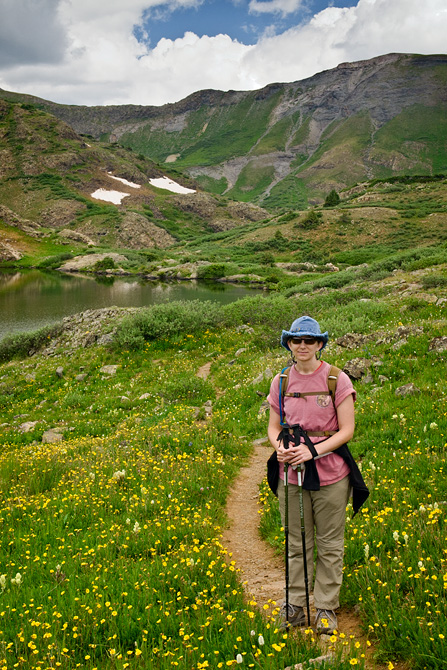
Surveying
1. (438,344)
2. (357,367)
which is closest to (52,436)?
(357,367)

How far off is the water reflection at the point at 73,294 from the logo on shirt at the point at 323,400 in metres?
29.9

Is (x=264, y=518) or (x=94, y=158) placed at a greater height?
(x=94, y=158)

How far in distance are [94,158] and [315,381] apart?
172 meters

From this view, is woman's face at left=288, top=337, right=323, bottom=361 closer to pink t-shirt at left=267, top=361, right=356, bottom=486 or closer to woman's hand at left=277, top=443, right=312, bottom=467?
pink t-shirt at left=267, top=361, right=356, bottom=486

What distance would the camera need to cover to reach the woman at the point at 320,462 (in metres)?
3.65

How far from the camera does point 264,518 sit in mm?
6070

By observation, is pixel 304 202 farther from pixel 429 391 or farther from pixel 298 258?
pixel 429 391

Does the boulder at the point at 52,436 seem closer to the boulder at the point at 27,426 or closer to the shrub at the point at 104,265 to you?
the boulder at the point at 27,426

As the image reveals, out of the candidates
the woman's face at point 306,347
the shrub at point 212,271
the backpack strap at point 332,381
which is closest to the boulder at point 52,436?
the woman's face at point 306,347

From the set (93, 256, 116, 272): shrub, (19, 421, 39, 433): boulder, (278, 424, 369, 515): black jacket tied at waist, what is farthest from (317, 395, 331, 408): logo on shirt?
(93, 256, 116, 272): shrub

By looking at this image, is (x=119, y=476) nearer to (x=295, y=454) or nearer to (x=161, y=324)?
(x=295, y=454)

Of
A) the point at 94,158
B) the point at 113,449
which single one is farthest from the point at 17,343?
the point at 94,158

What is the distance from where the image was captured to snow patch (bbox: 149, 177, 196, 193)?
172m

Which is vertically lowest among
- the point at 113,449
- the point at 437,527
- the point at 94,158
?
the point at 113,449
